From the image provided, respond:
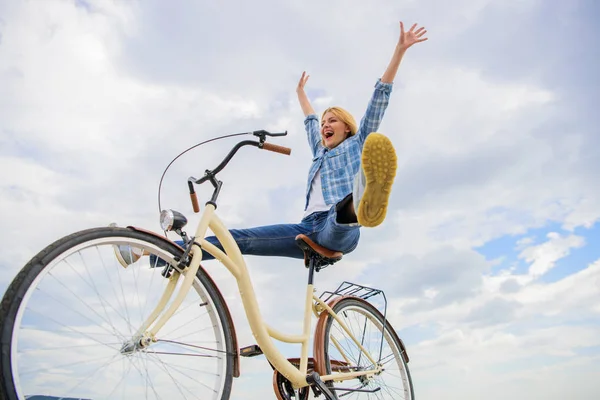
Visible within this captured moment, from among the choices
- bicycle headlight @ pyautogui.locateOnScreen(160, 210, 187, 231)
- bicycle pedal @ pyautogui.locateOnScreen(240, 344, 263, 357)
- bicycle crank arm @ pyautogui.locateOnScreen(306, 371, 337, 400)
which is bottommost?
bicycle crank arm @ pyautogui.locateOnScreen(306, 371, 337, 400)

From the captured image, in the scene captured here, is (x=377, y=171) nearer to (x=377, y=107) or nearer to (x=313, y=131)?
(x=377, y=107)

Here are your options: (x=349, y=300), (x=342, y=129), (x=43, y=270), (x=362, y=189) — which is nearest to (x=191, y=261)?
(x=43, y=270)

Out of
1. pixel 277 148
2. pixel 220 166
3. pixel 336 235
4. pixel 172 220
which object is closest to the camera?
pixel 172 220

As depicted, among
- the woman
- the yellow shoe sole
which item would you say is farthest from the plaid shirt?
the yellow shoe sole

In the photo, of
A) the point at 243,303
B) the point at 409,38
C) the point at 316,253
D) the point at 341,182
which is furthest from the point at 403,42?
the point at 243,303

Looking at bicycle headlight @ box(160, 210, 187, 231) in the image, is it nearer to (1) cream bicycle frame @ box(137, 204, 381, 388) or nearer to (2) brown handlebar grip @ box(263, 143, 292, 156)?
(1) cream bicycle frame @ box(137, 204, 381, 388)

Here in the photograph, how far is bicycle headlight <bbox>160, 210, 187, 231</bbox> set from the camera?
9.26 ft

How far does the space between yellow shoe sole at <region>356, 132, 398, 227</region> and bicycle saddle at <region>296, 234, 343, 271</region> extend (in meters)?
0.85

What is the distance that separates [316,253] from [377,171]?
115cm

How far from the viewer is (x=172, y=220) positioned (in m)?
2.81

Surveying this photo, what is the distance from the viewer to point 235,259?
323 cm

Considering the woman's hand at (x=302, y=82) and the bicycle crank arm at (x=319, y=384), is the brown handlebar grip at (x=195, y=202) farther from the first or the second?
the woman's hand at (x=302, y=82)

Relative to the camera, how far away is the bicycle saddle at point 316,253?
12.7ft

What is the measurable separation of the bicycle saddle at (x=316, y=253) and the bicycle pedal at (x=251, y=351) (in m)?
0.86
